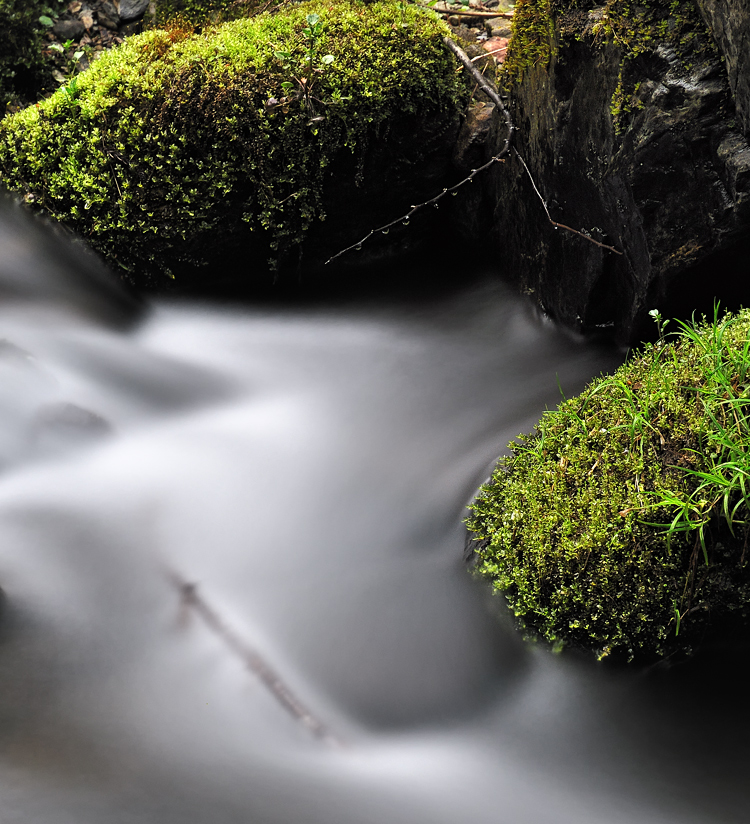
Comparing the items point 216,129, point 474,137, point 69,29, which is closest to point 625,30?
point 474,137

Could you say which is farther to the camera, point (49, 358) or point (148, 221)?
point (148, 221)

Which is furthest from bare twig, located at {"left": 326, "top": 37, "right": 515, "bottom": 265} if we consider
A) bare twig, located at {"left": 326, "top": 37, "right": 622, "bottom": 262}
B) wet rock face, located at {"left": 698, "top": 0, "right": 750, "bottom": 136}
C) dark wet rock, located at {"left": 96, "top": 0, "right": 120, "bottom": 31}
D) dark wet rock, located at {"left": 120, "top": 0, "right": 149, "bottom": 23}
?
dark wet rock, located at {"left": 96, "top": 0, "right": 120, "bottom": 31}

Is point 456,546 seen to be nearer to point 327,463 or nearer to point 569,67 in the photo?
point 327,463

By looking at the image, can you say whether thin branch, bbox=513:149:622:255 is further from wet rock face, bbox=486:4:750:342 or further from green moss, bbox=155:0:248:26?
green moss, bbox=155:0:248:26

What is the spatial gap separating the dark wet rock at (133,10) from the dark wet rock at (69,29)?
12.8 inches

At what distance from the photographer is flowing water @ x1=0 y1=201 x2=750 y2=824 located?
1873mm

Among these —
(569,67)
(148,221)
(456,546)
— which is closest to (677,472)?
(456,546)

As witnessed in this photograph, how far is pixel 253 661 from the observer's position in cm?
232

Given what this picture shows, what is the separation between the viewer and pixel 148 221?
401 centimetres

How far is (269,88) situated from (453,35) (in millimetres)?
1195

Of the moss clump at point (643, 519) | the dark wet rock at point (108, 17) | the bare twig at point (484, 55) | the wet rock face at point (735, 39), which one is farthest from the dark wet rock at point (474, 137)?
the dark wet rock at point (108, 17)

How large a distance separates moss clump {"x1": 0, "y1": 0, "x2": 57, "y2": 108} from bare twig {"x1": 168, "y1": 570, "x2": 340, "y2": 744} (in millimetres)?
4334

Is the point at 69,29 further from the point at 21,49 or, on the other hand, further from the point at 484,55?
the point at 484,55

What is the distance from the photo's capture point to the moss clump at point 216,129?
12.7 ft
